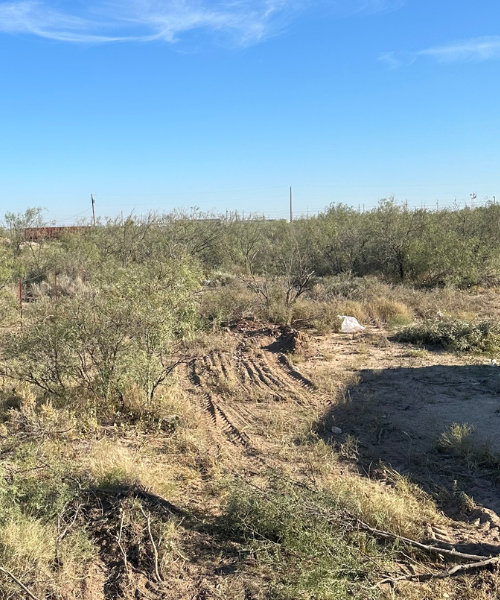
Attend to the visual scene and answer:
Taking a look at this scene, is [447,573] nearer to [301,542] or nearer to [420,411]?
[301,542]

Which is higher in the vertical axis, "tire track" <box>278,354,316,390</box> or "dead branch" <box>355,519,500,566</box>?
"tire track" <box>278,354,316,390</box>

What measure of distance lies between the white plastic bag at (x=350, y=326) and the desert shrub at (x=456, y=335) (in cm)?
102

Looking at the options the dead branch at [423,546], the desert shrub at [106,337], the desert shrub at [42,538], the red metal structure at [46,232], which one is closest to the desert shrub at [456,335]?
the desert shrub at [106,337]

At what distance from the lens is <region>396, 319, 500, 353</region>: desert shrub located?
31.7 feet

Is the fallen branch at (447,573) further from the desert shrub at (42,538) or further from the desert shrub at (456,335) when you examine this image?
the desert shrub at (456,335)

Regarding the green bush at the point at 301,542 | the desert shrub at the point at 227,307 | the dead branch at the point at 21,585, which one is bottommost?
the green bush at the point at 301,542

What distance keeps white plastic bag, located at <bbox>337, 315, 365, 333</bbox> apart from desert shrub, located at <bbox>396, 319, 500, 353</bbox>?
1021mm

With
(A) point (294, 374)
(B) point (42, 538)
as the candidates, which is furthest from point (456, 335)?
(B) point (42, 538)

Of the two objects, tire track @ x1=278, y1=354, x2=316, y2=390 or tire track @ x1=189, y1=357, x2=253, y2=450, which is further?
tire track @ x1=278, y1=354, x2=316, y2=390

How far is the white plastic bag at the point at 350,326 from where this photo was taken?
452 inches

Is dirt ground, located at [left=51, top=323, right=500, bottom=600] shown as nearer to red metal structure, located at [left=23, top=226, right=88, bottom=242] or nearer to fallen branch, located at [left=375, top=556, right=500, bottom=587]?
fallen branch, located at [left=375, top=556, right=500, bottom=587]

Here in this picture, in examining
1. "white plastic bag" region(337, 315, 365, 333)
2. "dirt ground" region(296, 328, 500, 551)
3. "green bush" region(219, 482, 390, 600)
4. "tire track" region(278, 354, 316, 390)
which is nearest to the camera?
"green bush" region(219, 482, 390, 600)

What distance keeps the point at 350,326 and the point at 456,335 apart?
2.41 m

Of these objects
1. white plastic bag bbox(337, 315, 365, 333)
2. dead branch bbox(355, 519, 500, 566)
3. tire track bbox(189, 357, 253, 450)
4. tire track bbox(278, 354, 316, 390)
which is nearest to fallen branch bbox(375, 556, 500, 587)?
dead branch bbox(355, 519, 500, 566)
